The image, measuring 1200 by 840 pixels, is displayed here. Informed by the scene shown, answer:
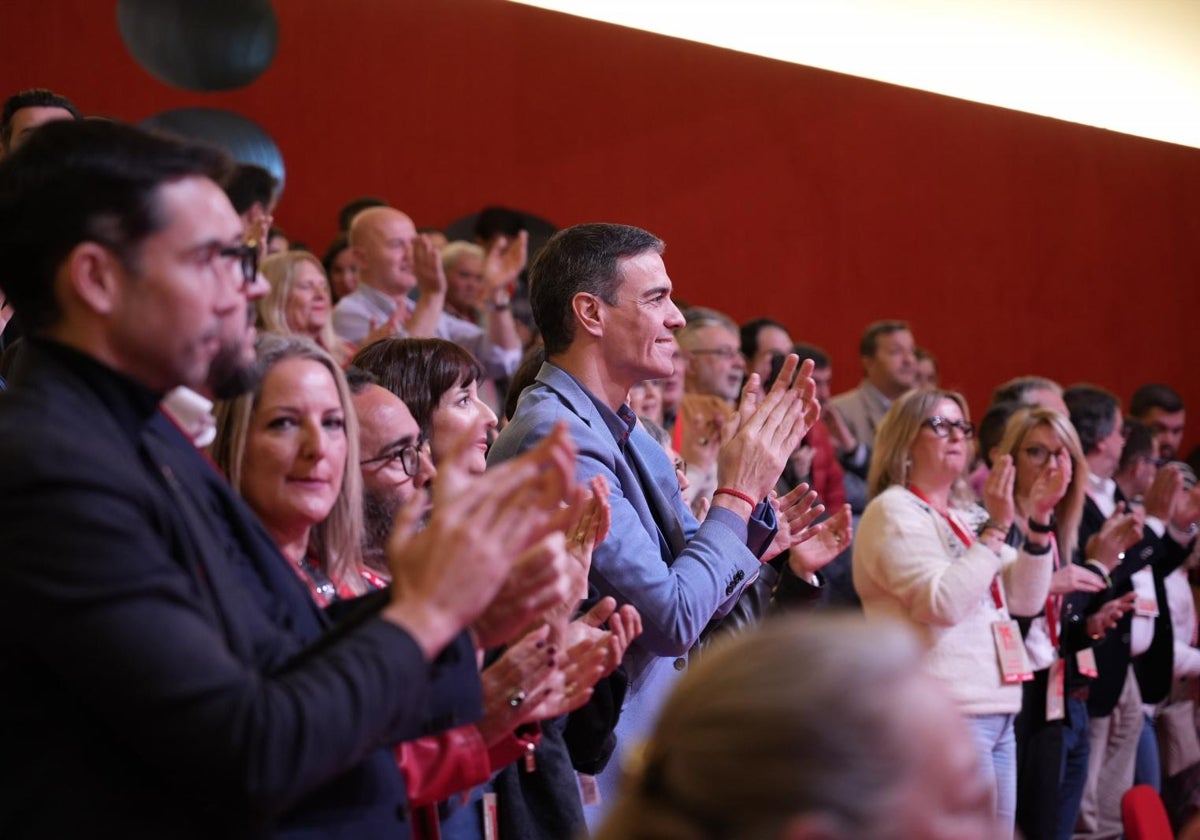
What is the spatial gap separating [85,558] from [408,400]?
144cm

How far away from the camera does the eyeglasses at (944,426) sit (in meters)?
3.86

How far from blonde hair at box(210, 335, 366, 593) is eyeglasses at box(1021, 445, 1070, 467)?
265 centimetres

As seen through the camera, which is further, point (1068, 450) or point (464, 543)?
point (1068, 450)

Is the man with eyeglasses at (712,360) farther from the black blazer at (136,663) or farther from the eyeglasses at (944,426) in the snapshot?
the black blazer at (136,663)

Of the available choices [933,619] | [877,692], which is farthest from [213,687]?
[933,619]

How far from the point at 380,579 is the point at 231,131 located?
327 centimetres

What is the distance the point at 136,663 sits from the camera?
1.11 m

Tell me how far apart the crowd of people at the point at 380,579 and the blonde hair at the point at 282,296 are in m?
0.63

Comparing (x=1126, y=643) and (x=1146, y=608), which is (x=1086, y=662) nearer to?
(x=1126, y=643)

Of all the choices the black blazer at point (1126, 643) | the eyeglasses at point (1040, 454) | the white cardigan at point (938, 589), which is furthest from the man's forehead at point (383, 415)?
the black blazer at point (1126, 643)

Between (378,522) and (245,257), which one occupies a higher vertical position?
(245,257)

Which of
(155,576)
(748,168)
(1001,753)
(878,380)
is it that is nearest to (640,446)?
(155,576)

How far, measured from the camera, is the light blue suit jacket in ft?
7.27

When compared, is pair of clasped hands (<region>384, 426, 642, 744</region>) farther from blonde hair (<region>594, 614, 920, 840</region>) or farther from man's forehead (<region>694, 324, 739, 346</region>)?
man's forehead (<region>694, 324, 739, 346</region>)
